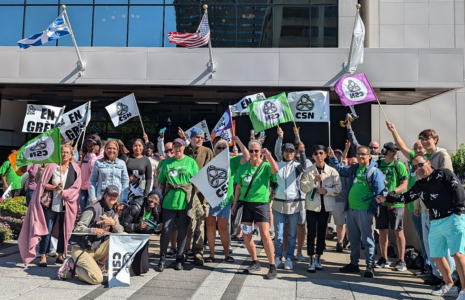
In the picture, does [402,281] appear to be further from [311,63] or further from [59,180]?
[311,63]

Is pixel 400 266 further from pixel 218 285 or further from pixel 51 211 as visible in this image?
pixel 51 211

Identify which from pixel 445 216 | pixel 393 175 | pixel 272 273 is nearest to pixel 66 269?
pixel 272 273

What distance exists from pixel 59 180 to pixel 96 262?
1.78 m

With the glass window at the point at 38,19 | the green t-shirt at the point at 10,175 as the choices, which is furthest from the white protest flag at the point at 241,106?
the glass window at the point at 38,19

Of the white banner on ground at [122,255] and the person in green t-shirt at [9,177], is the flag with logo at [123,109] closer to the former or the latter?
the person in green t-shirt at [9,177]

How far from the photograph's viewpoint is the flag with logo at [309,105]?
10000mm

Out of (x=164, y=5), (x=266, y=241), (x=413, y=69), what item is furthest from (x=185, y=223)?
(x=164, y=5)

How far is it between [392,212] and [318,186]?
1385mm

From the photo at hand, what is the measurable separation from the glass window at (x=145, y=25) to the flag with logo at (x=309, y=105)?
1044 centimetres

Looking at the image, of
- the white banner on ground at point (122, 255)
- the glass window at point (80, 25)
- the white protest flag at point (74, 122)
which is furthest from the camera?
the glass window at point (80, 25)

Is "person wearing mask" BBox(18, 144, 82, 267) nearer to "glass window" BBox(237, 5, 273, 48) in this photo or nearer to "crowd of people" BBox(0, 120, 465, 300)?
"crowd of people" BBox(0, 120, 465, 300)

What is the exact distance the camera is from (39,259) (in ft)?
25.9

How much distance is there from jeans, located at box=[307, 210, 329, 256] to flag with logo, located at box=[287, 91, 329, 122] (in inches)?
114

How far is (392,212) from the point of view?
7875 mm
